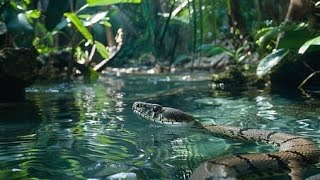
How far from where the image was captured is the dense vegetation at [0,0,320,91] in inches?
294

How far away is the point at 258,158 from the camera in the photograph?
11.7 ft

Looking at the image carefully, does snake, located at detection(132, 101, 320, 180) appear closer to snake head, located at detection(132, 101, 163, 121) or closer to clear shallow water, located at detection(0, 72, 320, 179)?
clear shallow water, located at detection(0, 72, 320, 179)

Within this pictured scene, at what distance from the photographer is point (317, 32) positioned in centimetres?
831

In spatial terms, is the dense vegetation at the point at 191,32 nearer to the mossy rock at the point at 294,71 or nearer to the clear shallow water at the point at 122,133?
the mossy rock at the point at 294,71

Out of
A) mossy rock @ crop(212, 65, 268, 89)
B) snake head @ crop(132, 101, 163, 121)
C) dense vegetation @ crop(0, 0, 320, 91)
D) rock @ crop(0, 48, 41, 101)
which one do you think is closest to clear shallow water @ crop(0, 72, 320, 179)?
snake head @ crop(132, 101, 163, 121)

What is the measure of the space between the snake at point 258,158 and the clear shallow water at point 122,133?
0.13m

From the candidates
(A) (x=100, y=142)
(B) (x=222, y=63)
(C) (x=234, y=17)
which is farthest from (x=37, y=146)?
→ (B) (x=222, y=63)

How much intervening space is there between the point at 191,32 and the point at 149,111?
3.48 metres

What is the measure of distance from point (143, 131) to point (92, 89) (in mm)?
5921

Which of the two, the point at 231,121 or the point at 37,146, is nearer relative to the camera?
the point at 37,146

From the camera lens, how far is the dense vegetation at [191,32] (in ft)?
24.5

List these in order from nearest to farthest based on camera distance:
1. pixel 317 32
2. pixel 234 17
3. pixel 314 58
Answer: pixel 317 32 < pixel 314 58 < pixel 234 17

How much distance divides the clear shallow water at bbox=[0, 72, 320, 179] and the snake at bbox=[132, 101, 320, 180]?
13 centimetres

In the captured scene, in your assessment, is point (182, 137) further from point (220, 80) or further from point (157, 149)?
point (220, 80)
